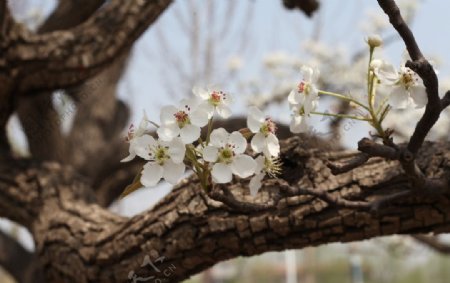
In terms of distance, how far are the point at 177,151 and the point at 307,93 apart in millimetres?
241

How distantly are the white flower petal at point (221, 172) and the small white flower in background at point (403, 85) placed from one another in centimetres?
29

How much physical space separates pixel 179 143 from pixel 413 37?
15.0 inches

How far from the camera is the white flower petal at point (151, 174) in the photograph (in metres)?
1.00

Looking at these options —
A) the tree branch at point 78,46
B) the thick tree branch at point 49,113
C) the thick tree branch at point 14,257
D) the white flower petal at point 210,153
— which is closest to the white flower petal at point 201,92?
the white flower petal at point 210,153

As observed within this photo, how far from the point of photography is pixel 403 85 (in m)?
1.06

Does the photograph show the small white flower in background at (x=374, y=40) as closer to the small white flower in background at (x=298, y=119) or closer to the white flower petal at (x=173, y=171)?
the small white flower in background at (x=298, y=119)

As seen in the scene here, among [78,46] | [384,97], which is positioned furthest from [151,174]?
[78,46]

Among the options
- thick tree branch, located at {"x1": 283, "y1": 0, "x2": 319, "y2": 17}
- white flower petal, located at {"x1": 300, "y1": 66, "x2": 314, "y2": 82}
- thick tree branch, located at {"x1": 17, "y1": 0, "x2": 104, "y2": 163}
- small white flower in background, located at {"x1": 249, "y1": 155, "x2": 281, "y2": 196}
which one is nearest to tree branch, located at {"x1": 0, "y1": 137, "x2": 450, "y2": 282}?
small white flower in background, located at {"x1": 249, "y1": 155, "x2": 281, "y2": 196}

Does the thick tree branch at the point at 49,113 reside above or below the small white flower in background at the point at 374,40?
above

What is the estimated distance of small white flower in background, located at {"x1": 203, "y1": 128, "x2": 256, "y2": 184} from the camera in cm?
99

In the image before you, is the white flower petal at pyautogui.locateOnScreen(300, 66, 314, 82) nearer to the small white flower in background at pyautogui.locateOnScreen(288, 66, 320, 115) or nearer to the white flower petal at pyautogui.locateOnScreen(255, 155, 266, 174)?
the small white flower in background at pyautogui.locateOnScreen(288, 66, 320, 115)

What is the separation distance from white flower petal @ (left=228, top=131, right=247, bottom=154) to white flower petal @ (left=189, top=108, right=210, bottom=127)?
0.15ft

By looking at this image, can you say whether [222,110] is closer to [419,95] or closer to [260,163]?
[260,163]

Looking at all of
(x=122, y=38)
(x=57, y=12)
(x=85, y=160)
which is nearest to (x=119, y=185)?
(x=85, y=160)
